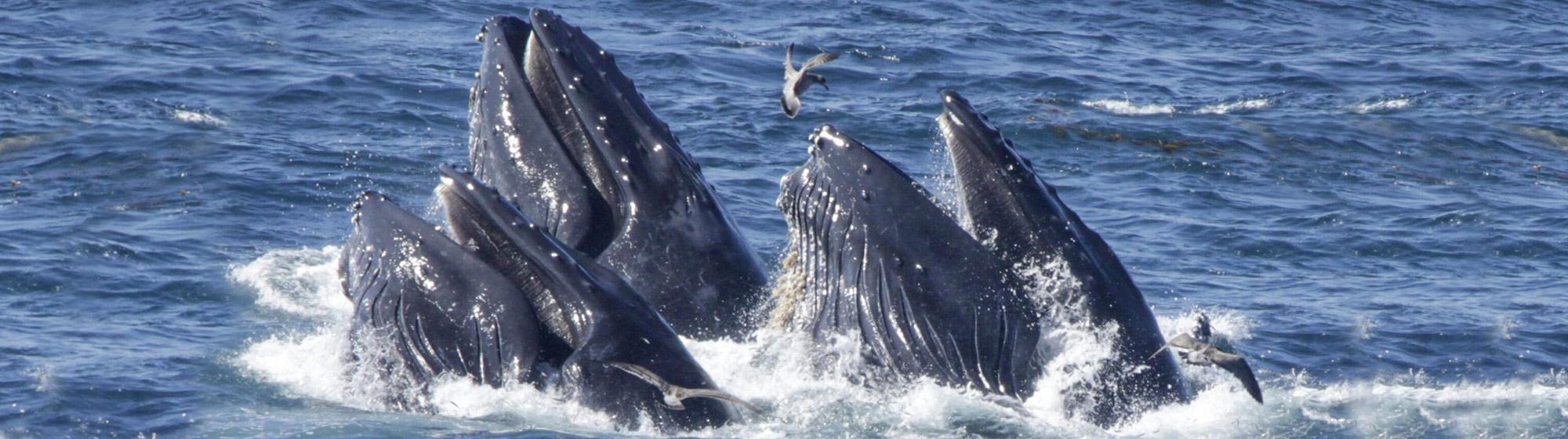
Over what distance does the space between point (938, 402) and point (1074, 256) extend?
92cm

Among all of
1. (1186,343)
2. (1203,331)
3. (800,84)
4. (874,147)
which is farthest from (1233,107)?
(1186,343)

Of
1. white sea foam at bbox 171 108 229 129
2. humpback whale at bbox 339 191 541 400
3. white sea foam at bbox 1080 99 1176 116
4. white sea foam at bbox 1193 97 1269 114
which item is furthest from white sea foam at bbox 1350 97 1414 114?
humpback whale at bbox 339 191 541 400

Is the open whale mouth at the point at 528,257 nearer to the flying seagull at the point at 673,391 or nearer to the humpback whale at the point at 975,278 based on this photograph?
the flying seagull at the point at 673,391

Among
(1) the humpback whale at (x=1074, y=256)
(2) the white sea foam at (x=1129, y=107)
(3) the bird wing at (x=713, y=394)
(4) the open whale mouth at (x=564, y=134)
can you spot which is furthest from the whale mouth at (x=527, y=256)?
(2) the white sea foam at (x=1129, y=107)

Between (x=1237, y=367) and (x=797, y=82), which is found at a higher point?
(x=797, y=82)

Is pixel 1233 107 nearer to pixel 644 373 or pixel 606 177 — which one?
pixel 606 177

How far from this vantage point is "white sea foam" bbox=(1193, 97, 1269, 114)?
23.0 metres

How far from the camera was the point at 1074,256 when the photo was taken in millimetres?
8883

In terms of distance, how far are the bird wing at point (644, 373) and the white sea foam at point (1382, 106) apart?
17.0m

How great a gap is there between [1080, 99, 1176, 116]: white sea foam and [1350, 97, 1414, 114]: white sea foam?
242 cm

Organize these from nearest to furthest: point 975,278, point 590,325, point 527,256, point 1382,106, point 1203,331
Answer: point 590,325
point 527,256
point 975,278
point 1203,331
point 1382,106

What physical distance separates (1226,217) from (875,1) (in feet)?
46.1

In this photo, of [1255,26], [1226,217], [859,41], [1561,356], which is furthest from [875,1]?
[1561,356]

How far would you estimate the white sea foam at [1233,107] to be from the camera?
75.6ft
